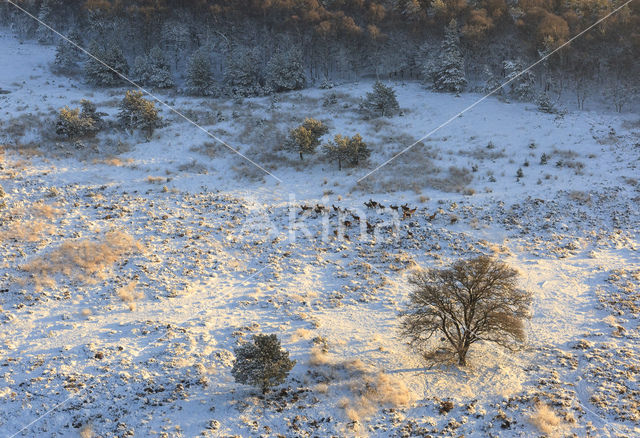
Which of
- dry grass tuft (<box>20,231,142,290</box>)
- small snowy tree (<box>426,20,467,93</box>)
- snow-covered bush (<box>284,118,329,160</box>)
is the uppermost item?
small snowy tree (<box>426,20,467,93</box>)

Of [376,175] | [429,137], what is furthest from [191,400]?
[429,137]

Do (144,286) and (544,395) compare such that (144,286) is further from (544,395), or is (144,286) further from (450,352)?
(544,395)

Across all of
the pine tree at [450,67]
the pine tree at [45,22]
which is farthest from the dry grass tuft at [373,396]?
the pine tree at [45,22]

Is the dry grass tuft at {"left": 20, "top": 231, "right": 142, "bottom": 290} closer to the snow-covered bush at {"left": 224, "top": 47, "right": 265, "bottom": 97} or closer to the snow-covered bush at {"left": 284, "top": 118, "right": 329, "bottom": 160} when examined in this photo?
the snow-covered bush at {"left": 284, "top": 118, "right": 329, "bottom": 160}

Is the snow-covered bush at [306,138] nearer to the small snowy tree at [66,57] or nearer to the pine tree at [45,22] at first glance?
the small snowy tree at [66,57]

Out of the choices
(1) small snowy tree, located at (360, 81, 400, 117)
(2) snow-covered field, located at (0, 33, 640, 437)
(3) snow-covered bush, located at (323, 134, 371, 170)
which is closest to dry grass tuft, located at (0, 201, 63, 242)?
(2) snow-covered field, located at (0, 33, 640, 437)

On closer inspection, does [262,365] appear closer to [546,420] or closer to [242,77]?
[546,420]
